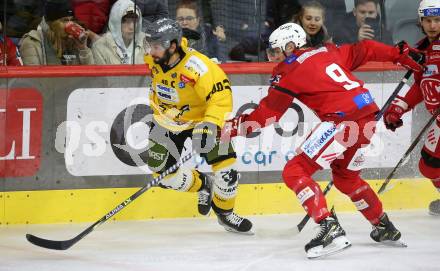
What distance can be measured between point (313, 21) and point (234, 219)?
1477 mm

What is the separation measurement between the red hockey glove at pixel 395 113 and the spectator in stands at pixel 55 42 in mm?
1830

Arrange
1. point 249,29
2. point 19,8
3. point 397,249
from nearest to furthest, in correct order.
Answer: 1. point 397,249
2. point 19,8
3. point 249,29

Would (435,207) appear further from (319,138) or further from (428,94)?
(319,138)

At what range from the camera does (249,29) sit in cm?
653

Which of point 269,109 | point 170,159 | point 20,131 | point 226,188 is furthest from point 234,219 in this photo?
point 20,131

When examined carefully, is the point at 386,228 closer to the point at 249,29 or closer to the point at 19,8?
the point at 249,29

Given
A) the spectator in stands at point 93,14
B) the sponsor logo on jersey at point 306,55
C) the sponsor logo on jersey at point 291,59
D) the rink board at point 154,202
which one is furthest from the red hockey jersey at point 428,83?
the spectator in stands at point 93,14

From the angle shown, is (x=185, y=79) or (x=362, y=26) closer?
(x=185, y=79)

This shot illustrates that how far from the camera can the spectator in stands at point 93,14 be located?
620 cm

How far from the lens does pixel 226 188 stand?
19.5 ft

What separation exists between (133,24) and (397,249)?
7.01 feet

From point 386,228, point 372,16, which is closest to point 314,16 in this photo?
point 372,16

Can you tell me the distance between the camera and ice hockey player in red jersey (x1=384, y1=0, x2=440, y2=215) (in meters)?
6.02

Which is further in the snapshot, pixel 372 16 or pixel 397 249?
pixel 372 16
